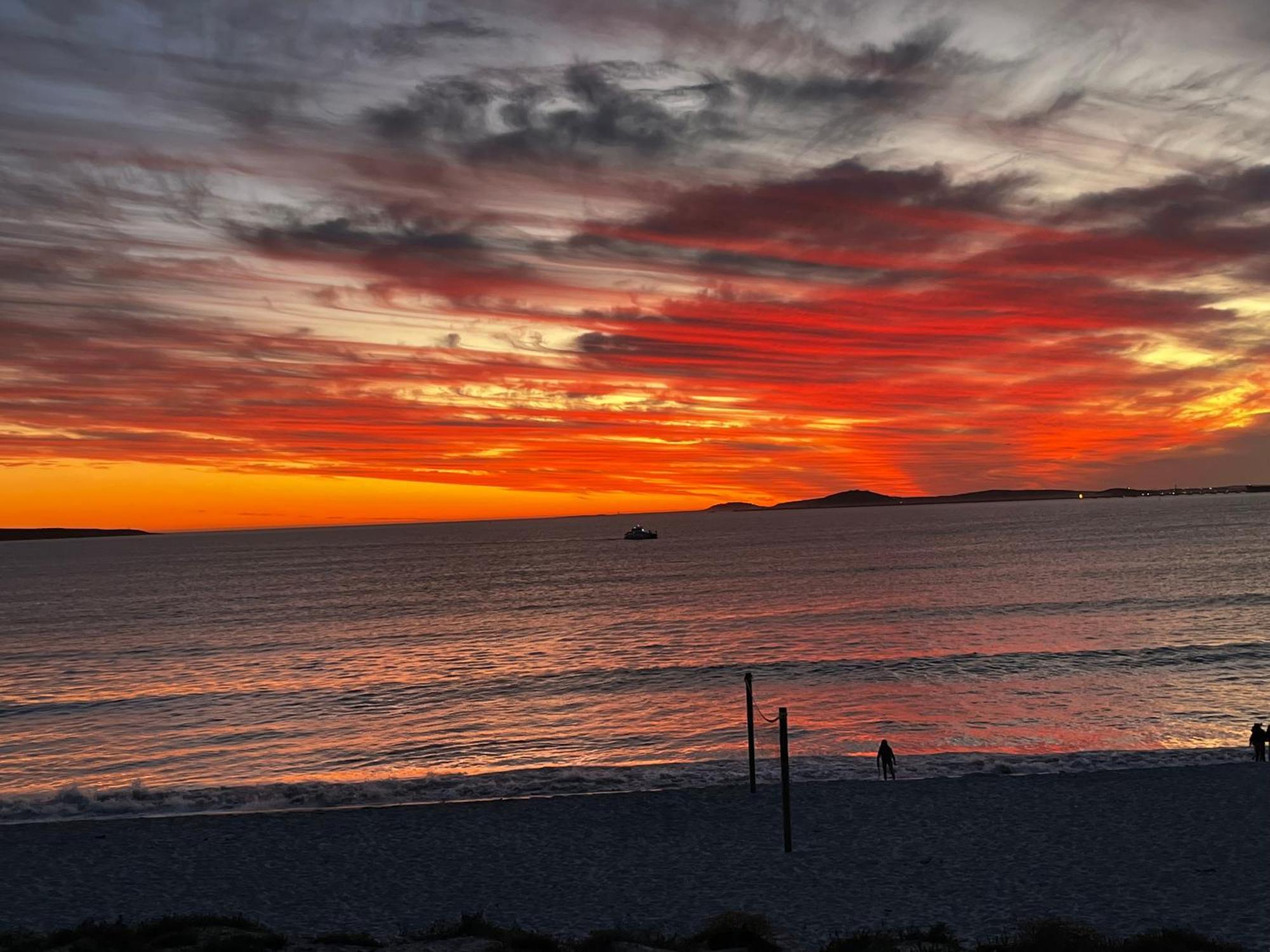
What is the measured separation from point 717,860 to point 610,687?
28169mm

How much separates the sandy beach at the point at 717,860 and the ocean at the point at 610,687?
3314 mm

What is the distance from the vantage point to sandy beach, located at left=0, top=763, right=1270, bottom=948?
17.4 metres

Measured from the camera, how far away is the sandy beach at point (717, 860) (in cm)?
1741

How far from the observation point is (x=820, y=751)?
33.7 m

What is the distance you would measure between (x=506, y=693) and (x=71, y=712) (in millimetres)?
21101

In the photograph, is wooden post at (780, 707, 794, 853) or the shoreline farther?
the shoreline

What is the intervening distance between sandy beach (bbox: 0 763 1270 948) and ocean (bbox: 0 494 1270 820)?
3314mm

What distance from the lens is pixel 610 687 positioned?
48.8 m

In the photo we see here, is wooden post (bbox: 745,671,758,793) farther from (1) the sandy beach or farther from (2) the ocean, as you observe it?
(2) the ocean

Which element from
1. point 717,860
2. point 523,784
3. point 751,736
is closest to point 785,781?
point 717,860

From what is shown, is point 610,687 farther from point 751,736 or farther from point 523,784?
point 751,736

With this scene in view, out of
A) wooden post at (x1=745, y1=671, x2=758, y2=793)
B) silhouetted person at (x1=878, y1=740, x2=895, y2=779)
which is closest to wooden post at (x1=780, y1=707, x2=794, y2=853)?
wooden post at (x1=745, y1=671, x2=758, y2=793)

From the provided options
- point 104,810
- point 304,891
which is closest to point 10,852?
point 104,810

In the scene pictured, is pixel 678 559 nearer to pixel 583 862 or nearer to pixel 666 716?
pixel 666 716
